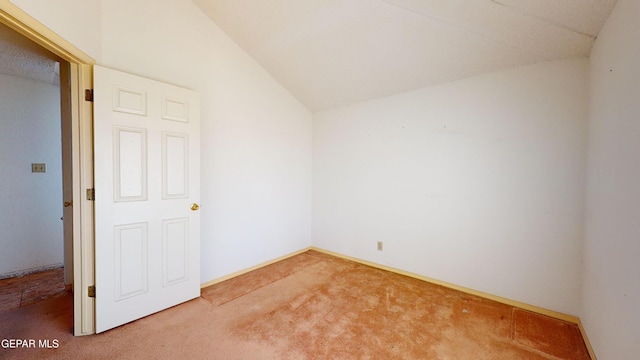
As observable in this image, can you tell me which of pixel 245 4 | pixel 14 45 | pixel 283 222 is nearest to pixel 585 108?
pixel 245 4

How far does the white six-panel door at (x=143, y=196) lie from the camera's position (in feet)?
6.12

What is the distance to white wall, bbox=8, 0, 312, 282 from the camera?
78.3 inches

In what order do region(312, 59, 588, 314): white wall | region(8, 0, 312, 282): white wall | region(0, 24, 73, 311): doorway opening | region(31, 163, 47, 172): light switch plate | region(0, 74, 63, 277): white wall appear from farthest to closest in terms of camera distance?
region(31, 163, 47, 172): light switch plate
region(0, 74, 63, 277): white wall
region(0, 24, 73, 311): doorway opening
region(312, 59, 588, 314): white wall
region(8, 0, 312, 282): white wall

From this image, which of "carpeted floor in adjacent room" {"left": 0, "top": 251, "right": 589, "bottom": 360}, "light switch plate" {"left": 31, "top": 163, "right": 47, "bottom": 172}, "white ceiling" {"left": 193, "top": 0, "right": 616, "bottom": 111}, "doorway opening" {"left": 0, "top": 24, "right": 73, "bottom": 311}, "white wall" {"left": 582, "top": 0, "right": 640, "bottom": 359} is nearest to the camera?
"white wall" {"left": 582, "top": 0, "right": 640, "bottom": 359}

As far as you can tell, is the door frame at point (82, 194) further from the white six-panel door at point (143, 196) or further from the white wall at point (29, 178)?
the white wall at point (29, 178)

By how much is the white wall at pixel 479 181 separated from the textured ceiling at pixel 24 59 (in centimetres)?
349

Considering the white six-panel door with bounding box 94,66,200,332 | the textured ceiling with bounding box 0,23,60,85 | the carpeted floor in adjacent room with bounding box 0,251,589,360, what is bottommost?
the carpeted floor in adjacent room with bounding box 0,251,589,360

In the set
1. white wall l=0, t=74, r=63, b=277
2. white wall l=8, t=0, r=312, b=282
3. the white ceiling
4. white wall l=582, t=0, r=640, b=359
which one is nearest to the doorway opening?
white wall l=0, t=74, r=63, b=277

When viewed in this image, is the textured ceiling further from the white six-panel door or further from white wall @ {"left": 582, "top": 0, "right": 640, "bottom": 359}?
white wall @ {"left": 582, "top": 0, "right": 640, "bottom": 359}

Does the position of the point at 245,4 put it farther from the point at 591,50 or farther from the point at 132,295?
the point at 591,50

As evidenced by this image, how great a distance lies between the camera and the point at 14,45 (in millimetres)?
2299

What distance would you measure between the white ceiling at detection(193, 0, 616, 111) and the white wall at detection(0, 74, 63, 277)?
261 centimetres

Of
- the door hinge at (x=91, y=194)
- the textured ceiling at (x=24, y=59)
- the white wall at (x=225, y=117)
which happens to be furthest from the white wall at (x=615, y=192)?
the textured ceiling at (x=24, y=59)

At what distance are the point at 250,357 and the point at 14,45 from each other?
361cm
